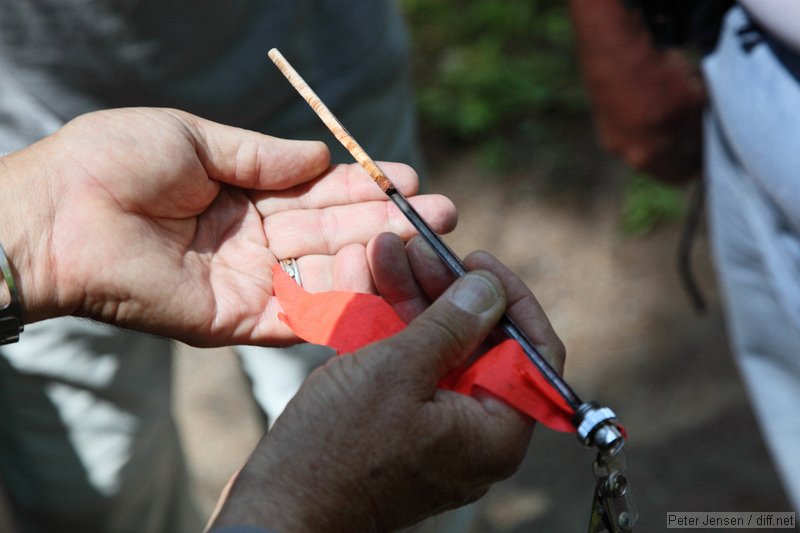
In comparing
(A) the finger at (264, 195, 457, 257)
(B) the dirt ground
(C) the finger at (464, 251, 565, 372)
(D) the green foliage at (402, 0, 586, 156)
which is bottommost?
(B) the dirt ground

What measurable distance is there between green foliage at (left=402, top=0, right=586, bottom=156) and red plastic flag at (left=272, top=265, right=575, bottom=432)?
2114mm

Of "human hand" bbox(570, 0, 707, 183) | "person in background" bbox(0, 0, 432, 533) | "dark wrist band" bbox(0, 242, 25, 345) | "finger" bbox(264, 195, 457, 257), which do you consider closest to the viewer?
"dark wrist band" bbox(0, 242, 25, 345)

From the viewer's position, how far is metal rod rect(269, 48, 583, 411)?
3.56 ft

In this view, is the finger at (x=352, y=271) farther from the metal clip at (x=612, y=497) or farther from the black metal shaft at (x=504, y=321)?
the metal clip at (x=612, y=497)

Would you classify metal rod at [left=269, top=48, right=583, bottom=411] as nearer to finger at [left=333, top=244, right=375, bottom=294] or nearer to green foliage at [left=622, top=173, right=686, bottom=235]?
finger at [left=333, top=244, right=375, bottom=294]

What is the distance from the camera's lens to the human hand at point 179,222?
1.28 metres

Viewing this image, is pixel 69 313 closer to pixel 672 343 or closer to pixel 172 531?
pixel 172 531

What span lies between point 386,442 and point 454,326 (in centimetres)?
17

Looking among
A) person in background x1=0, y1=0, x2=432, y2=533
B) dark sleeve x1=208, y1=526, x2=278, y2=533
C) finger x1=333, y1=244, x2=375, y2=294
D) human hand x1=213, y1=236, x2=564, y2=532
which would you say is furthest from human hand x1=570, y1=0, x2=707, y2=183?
dark sleeve x1=208, y1=526, x2=278, y2=533

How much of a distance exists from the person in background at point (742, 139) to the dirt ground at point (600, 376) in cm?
60

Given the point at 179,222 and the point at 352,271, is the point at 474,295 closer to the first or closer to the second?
the point at 352,271

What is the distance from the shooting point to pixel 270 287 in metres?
1.37

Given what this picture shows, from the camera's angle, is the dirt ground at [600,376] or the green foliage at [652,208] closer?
the dirt ground at [600,376]

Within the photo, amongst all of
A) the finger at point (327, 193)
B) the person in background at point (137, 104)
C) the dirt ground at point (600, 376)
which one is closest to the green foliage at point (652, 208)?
the dirt ground at point (600, 376)
